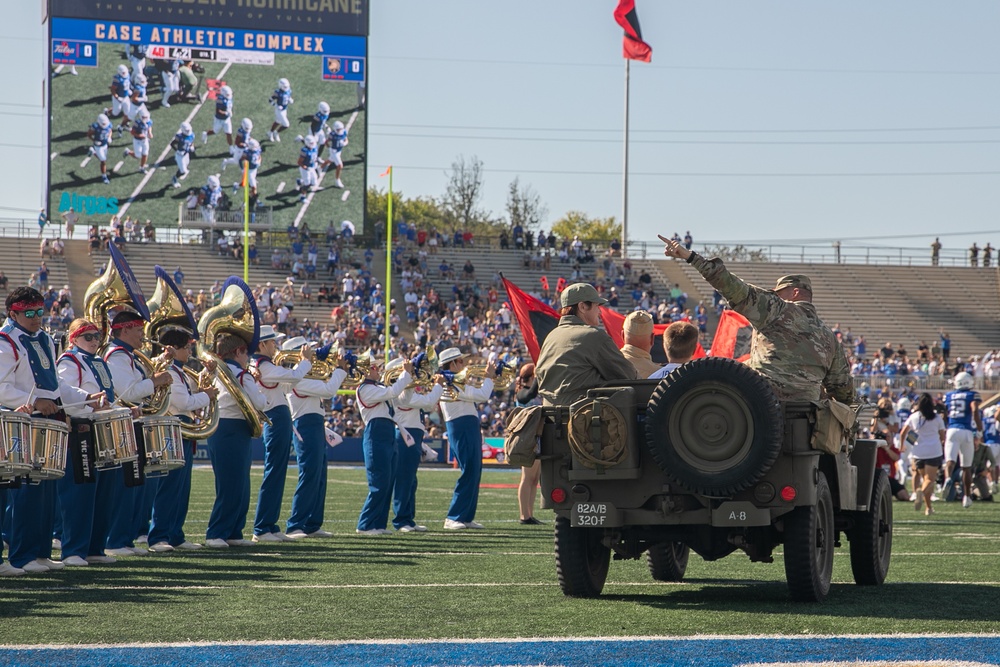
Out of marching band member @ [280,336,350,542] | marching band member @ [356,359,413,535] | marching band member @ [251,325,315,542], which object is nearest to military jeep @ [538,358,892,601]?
marching band member @ [251,325,315,542]

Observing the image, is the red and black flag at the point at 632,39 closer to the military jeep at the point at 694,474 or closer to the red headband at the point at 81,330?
the red headband at the point at 81,330

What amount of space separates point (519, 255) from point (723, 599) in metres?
42.3

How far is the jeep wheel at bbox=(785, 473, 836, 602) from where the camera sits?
7.20 m

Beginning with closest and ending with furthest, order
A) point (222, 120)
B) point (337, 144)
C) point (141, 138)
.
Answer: point (141, 138) → point (222, 120) → point (337, 144)

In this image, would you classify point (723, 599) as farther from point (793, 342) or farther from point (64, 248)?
point (64, 248)

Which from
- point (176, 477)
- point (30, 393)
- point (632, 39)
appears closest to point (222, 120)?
point (632, 39)

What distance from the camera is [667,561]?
872 cm

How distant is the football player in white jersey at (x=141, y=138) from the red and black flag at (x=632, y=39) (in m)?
16.1

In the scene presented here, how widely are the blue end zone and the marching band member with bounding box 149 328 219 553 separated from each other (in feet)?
17.7

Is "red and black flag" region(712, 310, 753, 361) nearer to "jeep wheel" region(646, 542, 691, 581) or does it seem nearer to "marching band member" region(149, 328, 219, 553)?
"jeep wheel" region(646, 542, 691, 581)

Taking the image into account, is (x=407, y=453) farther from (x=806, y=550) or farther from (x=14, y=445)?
(x=806, y=550)

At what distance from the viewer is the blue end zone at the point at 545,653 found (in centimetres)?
563

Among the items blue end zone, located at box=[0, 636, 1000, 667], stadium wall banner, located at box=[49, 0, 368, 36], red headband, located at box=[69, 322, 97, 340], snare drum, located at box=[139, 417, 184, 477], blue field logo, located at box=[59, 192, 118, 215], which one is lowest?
blue end zone, located at box=[0, 636, 1000, 667]

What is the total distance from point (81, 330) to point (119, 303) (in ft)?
4.22
